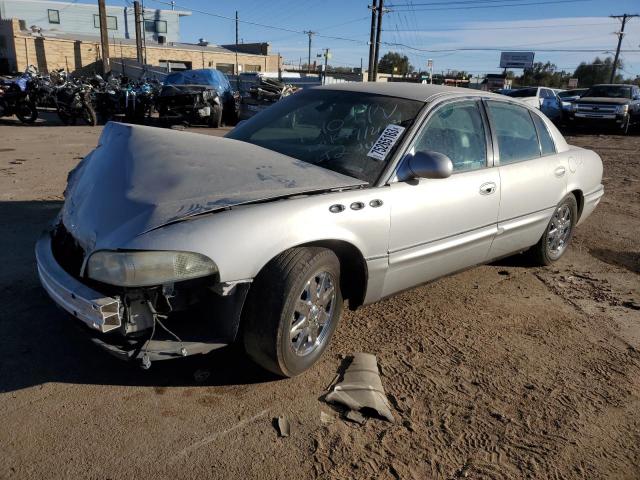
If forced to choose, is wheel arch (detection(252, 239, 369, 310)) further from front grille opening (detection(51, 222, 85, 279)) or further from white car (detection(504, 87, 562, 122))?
white car (detection(504, 87, 562, 122))

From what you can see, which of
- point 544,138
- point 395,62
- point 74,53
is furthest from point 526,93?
point 395,62

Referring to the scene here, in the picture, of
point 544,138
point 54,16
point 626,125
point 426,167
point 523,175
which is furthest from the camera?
point 54,16

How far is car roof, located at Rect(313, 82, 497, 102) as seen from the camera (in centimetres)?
372

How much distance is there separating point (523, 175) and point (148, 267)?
303 centimetres

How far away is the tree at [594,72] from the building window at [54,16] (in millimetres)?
62619

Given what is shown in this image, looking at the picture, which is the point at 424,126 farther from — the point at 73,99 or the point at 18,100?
the point at 18,100

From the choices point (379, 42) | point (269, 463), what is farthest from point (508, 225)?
point (379, 42)

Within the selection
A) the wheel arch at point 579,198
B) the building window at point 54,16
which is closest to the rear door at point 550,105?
the wheel arch at point 579,198

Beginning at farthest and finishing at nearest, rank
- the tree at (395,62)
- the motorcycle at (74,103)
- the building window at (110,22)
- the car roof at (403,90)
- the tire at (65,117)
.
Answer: the tree at (395,62)
the building window at (110,22)
the tire at (65,117)
the motorcycle at (74,103)
the car roof at (403,90)

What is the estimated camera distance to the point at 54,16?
51.4 meters

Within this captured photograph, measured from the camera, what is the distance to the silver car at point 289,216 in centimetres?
244

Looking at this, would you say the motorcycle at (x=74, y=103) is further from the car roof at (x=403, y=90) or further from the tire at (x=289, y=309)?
the tire at (x=289, y=309)

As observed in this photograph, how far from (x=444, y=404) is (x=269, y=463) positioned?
1.01 metres

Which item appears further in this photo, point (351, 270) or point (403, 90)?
point (403, 90)
